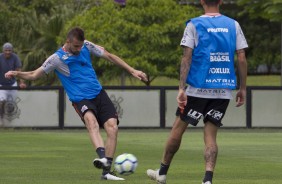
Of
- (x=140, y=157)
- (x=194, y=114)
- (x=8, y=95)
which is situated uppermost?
(x=194, y=114)

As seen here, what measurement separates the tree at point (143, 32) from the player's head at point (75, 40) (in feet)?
84.0

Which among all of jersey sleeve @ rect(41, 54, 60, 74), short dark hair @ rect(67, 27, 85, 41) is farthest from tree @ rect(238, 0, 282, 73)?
short dark hair @ rect(67, 27, 85, 41)

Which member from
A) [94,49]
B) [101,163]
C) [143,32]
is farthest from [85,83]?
[143,32]

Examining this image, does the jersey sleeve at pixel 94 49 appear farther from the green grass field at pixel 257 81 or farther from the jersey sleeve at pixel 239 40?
the green grass field at pixel 257 81

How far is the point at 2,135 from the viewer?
24.9m

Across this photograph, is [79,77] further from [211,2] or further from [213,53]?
[211,2]

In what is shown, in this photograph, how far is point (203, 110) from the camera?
1124 centimetres

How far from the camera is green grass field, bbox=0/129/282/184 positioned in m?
13.3

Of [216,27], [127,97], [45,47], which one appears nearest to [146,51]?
[45,47]

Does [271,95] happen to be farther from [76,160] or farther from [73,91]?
[73,91]

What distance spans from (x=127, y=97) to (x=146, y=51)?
11.2 meters

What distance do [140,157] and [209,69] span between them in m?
6.45

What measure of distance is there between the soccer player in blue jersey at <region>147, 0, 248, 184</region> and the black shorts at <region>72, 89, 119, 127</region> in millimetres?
2283

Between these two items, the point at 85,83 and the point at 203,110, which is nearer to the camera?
the point at 203,110
